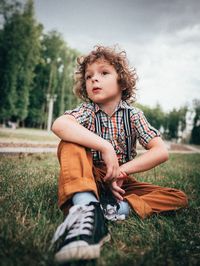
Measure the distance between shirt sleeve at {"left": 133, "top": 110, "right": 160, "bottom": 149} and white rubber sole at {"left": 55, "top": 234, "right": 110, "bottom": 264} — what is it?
120 centimetres

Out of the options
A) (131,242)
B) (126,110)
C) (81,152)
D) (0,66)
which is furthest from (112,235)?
(0,66)

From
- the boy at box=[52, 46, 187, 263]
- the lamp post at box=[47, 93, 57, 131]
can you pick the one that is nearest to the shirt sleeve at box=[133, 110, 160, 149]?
the boy at box=[52, 46, 187, 263]

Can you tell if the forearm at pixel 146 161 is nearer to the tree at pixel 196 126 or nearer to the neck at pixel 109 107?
the neck at pixel 109 107

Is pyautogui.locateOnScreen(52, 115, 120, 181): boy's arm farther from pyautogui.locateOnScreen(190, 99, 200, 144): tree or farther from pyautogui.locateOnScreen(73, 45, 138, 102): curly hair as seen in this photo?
pyautogui.locateOnScreen(190, 99, 200, 144): tree

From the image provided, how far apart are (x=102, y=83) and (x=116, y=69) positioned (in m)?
0.35

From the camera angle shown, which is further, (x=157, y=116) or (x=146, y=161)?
(x=157, y=116)

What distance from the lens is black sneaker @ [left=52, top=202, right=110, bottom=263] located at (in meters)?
1.33

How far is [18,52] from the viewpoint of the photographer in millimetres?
27938

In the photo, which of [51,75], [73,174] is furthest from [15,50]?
[73,174]

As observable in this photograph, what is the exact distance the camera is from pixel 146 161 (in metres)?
2.19

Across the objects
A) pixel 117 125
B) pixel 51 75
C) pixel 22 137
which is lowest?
pixel 22 137

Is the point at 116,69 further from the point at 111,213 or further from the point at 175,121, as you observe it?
the point at 175,121

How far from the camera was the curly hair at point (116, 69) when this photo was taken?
9.18 ft

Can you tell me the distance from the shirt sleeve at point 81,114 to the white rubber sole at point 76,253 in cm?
120
